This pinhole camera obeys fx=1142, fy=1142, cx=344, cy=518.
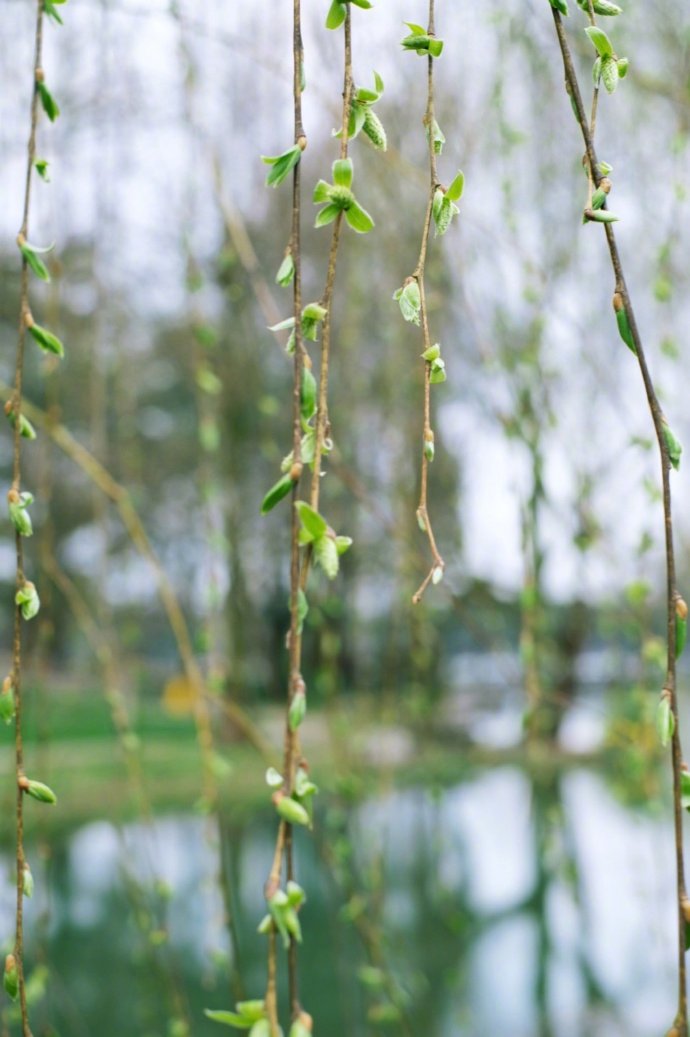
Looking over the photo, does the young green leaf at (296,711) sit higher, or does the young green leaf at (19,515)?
the young green leaf at (19,515)

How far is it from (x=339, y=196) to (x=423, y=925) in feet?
8.71

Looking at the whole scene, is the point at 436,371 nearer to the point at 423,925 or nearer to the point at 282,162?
the point at 282,162

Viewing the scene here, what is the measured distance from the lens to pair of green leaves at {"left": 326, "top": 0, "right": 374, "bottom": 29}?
435 mm

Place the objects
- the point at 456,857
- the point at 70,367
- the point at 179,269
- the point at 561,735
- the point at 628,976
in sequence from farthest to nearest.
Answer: the point at 561,735
the point at 70,367
the point at 179,269
the point at 456,857
the point at 628,976

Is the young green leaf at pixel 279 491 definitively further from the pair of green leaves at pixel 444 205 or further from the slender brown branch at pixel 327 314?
the pair of green leaves at pixel 444 205

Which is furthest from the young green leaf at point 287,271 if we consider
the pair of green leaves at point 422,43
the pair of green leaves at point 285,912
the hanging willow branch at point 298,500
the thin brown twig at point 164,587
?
the thin brown twig at point 164,587

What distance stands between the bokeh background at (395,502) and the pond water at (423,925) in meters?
0.01

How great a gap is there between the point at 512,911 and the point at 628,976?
52 cm

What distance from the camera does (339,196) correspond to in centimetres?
42

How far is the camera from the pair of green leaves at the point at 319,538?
1.23ft

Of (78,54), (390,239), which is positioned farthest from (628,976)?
(78,54)

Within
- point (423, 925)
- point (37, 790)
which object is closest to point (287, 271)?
point (37, 790)

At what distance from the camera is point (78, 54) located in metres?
1.57

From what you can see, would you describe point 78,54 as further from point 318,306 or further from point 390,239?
point 318,306
